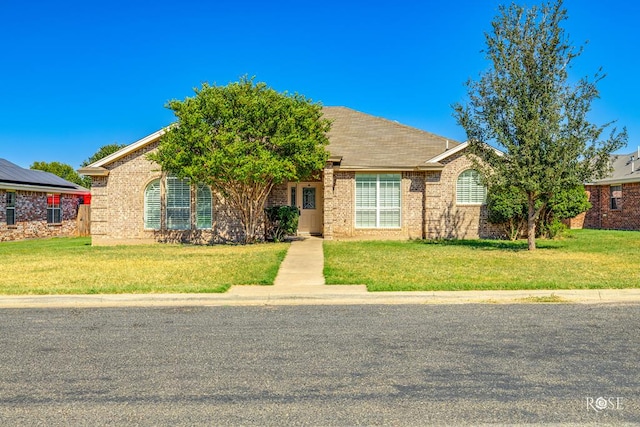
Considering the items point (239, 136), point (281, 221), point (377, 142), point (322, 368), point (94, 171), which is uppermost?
point (377, 142)

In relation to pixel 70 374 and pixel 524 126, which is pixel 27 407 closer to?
pixel 70 374

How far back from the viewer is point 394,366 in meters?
5.16

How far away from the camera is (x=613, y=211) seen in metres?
28.5

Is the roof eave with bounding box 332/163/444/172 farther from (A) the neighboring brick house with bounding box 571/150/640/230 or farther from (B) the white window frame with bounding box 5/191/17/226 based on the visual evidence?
(B) the white window frame with bounding box 5/191/17/226

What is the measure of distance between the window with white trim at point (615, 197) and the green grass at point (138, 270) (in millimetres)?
21121

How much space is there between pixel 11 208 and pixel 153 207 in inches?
349

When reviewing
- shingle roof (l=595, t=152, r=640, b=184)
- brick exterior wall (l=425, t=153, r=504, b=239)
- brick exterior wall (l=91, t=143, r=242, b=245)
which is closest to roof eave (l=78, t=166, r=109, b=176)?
brick exterior wall (l=91, t=143, r=242, b=245)

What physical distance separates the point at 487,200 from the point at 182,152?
1262 cm

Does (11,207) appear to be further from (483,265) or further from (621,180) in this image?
(621,180)

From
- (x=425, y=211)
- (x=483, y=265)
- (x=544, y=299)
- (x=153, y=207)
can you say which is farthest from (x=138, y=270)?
(x=425, y=211)

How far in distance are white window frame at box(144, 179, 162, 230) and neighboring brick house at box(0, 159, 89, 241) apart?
7948mm

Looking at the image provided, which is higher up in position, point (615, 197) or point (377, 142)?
point (377, 142)

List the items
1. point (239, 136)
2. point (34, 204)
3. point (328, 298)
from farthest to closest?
point (34, 204), point (239, 136), point (328, 298)

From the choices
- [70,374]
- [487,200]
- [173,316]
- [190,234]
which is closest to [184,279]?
[173,316]
